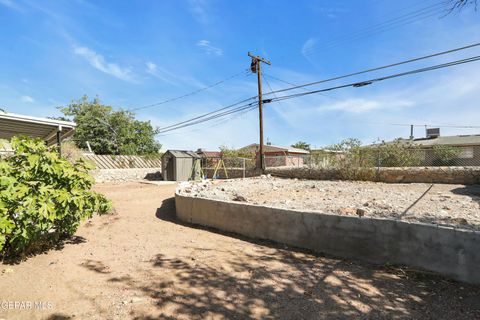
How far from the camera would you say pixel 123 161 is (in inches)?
690

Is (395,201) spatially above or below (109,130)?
below

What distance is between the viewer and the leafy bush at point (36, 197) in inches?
143

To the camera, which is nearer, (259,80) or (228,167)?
(259,80)

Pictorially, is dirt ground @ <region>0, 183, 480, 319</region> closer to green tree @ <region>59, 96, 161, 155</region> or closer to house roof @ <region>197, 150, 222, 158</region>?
house roof @ <region>197, 150, 222, 158</region>

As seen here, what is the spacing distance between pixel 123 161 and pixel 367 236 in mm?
16630

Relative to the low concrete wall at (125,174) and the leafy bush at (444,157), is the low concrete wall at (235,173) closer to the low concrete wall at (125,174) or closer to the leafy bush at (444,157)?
the low concrete wall at (125,174)

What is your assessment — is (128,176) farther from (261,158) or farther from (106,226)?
(106,226)

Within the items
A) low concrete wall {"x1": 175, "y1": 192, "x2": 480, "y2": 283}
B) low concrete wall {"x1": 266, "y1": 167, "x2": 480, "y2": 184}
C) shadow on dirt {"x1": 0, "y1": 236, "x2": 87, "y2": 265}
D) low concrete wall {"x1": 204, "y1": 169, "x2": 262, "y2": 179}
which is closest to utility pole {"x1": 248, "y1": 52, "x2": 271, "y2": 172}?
low concrete wall {"x1": 204, "y1": 169, "x2": 262, "y2": 179}

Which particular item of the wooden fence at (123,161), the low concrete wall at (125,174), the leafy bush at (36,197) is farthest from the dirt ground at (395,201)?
the wooden fence at (123,161)

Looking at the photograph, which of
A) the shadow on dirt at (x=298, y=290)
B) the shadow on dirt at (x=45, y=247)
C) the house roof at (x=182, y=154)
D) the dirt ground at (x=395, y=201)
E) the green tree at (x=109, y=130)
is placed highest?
the green tree at (x=109, y=130)

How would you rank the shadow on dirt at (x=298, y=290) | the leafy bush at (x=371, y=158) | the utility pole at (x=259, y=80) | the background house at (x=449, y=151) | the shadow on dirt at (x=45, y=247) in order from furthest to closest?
the utility pole at (x=259, y=80) → the background house at (x=449, y=151) → the leafy bush at (x=371, y=158) → the shadow on dirt at (x=45, y=247) → the shadow on dirt at (x=298, y=290)

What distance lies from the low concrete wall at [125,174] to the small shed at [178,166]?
1.80 m

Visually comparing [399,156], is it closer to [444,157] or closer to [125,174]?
[444,157]

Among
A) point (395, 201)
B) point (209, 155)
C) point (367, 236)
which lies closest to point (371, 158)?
point (395, 201)
